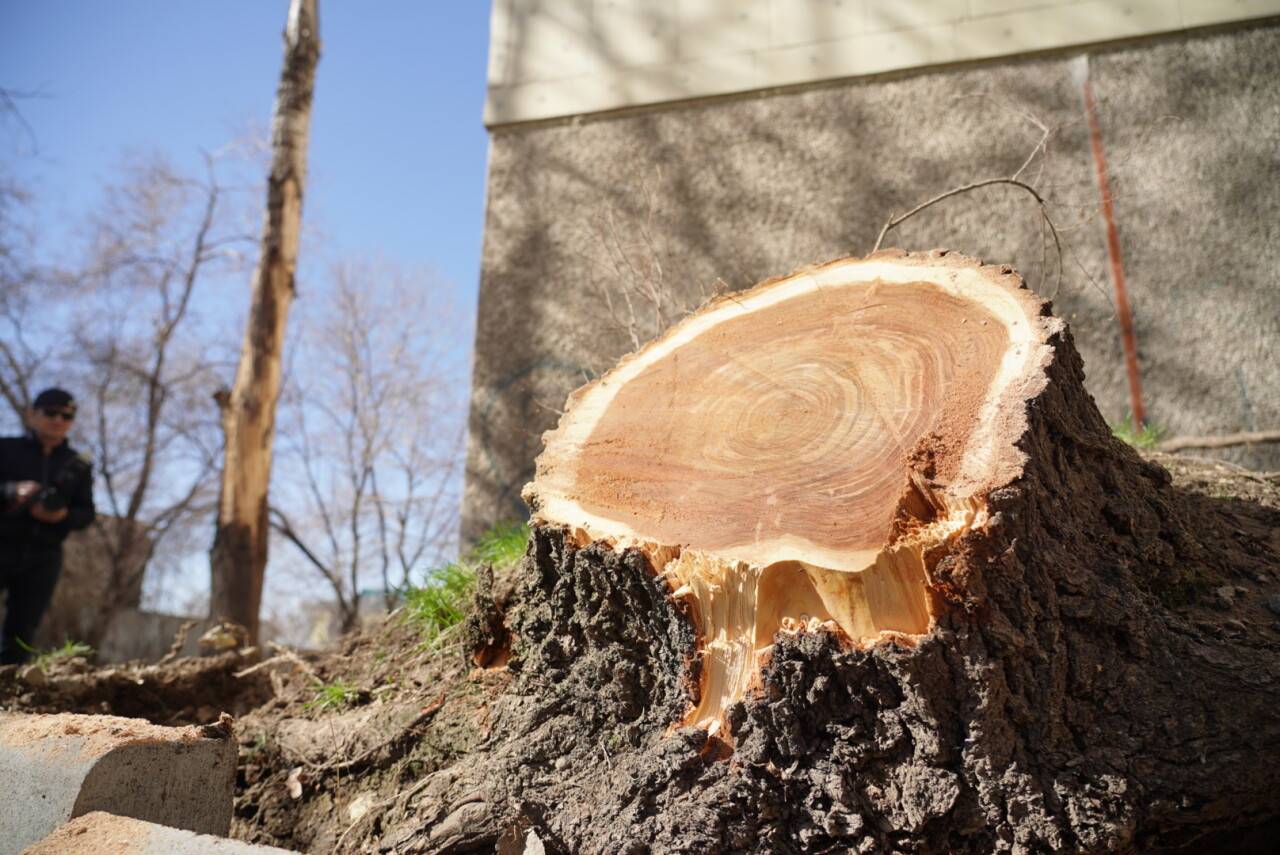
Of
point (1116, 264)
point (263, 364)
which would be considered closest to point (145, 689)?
point (263, 364)

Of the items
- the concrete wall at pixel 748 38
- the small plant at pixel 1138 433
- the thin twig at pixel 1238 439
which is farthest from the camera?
the concrete wall at pixel 748 38

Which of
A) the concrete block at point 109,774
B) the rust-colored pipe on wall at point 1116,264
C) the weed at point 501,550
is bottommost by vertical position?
the concrete block at point 109,774

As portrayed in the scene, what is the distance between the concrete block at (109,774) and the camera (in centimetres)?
208

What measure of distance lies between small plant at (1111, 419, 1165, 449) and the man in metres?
4.51

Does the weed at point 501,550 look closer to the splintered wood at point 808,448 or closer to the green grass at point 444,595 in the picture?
the green grass at point 444,595

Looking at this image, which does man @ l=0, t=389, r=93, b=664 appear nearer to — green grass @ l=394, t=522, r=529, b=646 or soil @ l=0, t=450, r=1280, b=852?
green grass @ l=394, t=522, r=529, b=646

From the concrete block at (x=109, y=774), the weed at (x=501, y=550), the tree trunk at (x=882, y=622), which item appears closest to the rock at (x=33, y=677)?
the concrete block at (x=109, y=774)

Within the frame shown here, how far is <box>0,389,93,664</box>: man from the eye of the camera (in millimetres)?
4219

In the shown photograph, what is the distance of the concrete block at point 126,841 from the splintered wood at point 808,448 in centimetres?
90

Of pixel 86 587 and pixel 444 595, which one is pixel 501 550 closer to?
pixel 444 595

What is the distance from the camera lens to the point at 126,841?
186 centimetres

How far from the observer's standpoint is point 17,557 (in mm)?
→ 4289

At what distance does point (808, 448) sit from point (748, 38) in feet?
11.9

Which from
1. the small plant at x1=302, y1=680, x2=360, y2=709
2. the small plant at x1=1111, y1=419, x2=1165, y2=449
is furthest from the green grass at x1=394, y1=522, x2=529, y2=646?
the small plant at x1=1111, y1=419, x2=1165, y2=449
